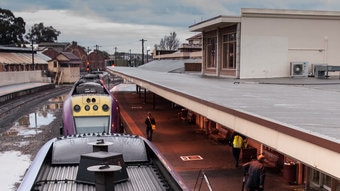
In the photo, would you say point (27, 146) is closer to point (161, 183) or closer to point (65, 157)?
point (65, 157)

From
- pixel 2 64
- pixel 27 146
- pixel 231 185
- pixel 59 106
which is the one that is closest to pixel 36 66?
pixel 2 64

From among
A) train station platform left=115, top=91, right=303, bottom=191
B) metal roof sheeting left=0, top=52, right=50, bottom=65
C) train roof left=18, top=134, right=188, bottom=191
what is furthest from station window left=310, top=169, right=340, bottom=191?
metal roof sheeting left=0, top=52, right=50, bottom=65

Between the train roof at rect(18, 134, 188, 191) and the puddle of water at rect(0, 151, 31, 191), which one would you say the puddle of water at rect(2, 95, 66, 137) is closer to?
the puddle of water at rect(0, 151, 31, 191)

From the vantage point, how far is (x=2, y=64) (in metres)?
53.5

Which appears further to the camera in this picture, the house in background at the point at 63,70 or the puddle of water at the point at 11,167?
the house in background at the point at 63,70

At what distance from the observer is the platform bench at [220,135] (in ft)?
60.4

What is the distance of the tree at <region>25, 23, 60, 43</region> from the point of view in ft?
490

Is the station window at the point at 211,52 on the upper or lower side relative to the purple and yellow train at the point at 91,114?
upper

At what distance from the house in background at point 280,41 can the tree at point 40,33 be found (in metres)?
138

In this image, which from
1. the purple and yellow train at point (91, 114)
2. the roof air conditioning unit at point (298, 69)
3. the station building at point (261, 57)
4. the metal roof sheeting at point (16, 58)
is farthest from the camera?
the metal roof sheeting at point (16, 58)

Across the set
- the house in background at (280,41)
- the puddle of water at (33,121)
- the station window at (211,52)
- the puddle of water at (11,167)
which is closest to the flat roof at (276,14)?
the house in background at (280,41)

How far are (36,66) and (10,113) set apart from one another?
44368 millimetres

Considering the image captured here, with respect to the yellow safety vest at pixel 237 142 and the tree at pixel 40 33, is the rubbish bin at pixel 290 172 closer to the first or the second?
the yellow safety vest at pixel 237 142

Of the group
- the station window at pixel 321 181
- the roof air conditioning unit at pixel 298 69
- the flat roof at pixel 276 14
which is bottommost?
the station window at pixel 321 181
